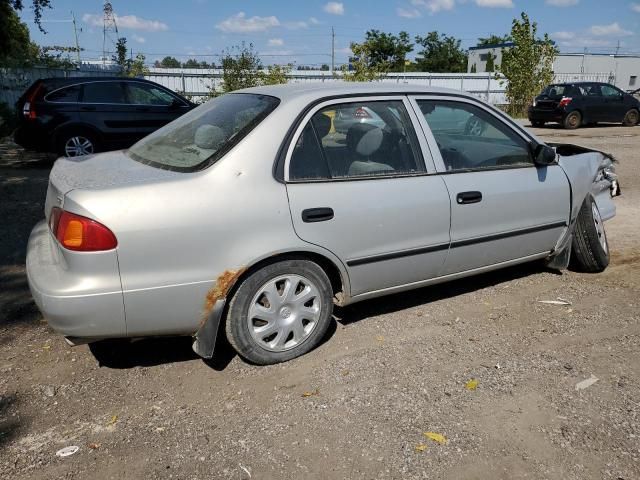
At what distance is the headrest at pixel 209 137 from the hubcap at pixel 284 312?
887 mm

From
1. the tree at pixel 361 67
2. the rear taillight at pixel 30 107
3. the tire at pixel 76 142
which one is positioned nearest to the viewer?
Result: the rear taillight at pixel 30 107

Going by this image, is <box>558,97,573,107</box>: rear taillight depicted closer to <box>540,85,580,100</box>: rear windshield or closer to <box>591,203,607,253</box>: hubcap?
<box>540,85,580,100</box>: rear windshield

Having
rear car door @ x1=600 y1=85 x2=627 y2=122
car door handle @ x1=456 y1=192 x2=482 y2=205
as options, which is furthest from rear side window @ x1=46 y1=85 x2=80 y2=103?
rear car door @ x1=600 y1=85 x2=627 y2=122

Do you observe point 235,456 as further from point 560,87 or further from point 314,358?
point 560,87

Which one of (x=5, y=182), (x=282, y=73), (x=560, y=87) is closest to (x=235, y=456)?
(x=5, y=182)

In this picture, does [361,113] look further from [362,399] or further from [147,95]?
[147,95]

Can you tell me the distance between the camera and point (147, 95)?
10.6m

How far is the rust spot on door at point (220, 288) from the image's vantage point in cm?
305

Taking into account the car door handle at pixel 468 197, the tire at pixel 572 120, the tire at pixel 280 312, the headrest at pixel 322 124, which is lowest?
the tire at pixel 280 312

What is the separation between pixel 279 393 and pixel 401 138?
184cm

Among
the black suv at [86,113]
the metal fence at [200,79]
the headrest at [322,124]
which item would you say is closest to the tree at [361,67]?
the metal fence at [200,79]

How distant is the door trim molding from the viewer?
352cm

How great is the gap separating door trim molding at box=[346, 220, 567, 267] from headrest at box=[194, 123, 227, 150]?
1.08m

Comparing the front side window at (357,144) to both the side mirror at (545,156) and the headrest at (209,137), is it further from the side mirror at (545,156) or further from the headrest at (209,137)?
the side mirror at (545,156)
